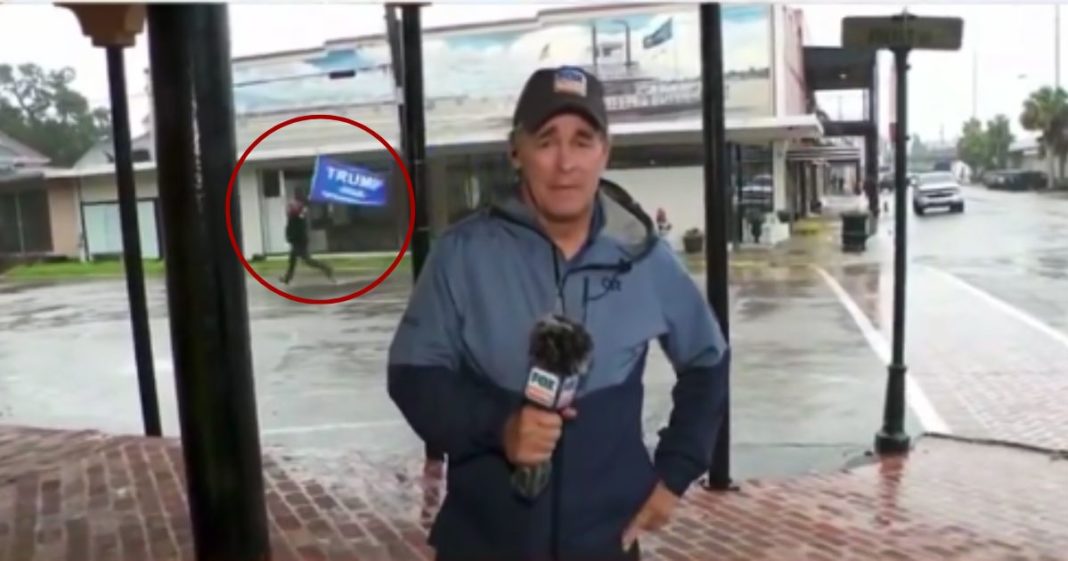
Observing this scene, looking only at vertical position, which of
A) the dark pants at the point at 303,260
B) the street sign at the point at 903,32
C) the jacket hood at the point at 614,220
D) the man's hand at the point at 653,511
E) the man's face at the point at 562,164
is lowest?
the dark pants at the point at 303,260

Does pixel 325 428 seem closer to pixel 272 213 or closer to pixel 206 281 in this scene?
pixel 206 281

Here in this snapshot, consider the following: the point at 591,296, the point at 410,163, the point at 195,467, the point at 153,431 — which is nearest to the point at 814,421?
the point at 410,163

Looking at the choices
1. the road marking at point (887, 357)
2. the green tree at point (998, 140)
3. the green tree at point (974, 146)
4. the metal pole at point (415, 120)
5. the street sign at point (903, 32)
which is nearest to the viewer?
the metal pole at point (415, 120)

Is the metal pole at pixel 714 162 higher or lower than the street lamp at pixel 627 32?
lower

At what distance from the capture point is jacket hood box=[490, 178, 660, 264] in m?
1.81

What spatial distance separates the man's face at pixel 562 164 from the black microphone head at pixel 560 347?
0.22m

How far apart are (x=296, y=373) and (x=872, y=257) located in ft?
42.4

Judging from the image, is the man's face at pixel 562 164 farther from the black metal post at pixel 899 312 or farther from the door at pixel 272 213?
the door at pixel 272 213

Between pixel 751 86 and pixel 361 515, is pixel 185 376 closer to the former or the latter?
pixel 361 515

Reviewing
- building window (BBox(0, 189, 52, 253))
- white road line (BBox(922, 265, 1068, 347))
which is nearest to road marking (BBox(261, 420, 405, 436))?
white road line (BBox(922, 265, 1068, 347))

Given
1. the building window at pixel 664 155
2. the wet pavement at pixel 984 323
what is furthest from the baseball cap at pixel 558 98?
the building window at pixel 664 155

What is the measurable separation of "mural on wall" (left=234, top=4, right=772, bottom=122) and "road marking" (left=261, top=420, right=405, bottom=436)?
4.73 metres

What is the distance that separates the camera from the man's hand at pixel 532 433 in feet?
5.48

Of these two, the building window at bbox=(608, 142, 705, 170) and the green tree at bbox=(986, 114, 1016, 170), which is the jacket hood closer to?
the building window at bbox=(608, 142, 705, 170)
